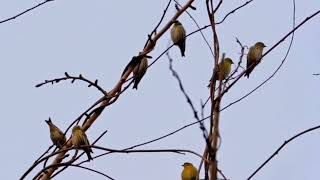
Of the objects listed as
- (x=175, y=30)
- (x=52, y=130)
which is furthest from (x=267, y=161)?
(x=175, y=30)

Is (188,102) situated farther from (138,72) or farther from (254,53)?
(254,53)

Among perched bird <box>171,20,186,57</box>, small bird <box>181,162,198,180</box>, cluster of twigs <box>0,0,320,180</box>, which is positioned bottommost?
cluster of twigs <box>0,0,320,180</box>

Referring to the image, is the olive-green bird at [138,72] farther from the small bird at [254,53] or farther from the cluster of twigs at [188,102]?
the small bird at [254,53]

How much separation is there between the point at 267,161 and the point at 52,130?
5.28 metres

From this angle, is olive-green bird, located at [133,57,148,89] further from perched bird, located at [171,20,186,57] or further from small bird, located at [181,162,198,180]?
perched bird, located at [171,20,186,57]

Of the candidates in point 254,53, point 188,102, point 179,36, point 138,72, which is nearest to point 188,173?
point 179,36

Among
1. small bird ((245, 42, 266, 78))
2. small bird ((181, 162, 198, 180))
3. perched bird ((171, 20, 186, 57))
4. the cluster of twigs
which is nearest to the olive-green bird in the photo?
the cluster of twigs

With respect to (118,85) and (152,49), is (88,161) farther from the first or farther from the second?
(152,49)

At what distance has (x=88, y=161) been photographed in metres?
2.48

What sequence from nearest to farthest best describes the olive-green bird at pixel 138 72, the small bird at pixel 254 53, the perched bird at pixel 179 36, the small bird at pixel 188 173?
the olive-green bird at pixel 138 72 < the small bird at pixel 188 173 < the perched bird at pixel 179 36 < the small bird at pixel 254 53

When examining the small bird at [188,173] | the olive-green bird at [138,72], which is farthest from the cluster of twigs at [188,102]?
the small bird at [188,173]

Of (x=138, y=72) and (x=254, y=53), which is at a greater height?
(x=254, y=53)

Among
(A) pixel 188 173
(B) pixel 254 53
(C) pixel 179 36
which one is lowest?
(A) pixel 188 173

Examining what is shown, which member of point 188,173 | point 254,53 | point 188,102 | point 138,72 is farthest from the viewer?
point 254,53
